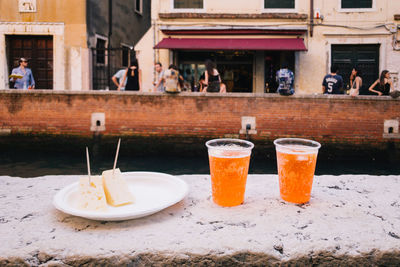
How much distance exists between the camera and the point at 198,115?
9211 mm

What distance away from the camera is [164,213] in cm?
109

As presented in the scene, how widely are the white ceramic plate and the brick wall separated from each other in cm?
787

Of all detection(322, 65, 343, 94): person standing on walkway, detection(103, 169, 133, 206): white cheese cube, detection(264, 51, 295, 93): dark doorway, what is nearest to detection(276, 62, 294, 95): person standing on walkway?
detection(322, 65, 343, 94): person standing on walkway

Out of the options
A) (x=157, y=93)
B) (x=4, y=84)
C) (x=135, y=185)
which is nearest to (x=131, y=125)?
(x=157, y=93)

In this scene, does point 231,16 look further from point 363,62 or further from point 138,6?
point 138,6

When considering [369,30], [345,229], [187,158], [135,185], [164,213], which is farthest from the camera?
[369,30]

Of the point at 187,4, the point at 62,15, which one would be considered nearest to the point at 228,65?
the point at 187,4

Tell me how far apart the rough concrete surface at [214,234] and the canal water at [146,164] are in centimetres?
642

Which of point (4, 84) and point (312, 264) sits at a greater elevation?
point (4, 84)

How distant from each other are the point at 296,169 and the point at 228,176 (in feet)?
0.78

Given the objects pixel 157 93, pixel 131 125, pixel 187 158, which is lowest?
pixel 187 158

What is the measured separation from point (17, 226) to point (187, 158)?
799 centimetres

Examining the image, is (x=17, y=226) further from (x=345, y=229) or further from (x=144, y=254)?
(x=345, y=229)

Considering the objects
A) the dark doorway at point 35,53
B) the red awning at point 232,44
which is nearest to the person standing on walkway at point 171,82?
the red awning at point 232,44
